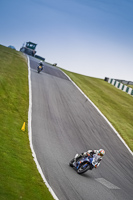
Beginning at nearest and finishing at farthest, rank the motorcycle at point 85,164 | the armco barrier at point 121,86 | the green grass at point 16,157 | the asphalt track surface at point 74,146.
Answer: the green grass at point 16,157 → the asphalt track surface at point 74,146 → the motorcycle at point 85,164 → the armco barrier at point 121,86

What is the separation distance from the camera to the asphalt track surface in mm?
11648

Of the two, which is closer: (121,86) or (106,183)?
(106,183)

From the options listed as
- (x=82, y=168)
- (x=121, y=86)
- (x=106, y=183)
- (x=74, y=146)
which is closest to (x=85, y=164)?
(x=82, y=168)

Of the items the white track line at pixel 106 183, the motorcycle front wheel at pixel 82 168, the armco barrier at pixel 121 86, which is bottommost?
the white track line at pixel 106 183

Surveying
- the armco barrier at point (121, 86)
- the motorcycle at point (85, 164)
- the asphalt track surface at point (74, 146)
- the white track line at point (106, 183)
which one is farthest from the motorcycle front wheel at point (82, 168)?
the armco barrier at point (121, 86)

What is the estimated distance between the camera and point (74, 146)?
16594mm

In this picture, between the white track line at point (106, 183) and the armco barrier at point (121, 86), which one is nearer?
the white track line at point (106, 183)

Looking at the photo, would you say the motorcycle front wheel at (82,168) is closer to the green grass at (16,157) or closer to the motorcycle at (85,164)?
the motorcycle at (85,164)

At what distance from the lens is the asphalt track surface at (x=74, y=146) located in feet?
38.2

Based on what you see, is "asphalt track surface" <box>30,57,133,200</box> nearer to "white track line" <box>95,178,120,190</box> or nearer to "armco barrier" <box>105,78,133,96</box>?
"white track line" <box>95,178,120,190</box>

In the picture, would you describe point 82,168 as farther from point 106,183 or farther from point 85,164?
point 106,183

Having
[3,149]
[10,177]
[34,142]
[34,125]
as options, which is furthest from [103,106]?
[10,177]

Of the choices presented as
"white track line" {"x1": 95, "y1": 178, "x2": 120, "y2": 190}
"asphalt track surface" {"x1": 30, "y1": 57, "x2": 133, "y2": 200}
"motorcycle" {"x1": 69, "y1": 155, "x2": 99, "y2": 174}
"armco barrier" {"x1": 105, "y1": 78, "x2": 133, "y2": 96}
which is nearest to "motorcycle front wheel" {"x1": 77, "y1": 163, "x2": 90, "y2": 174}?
"motorcycle" {"x1": 69, "y1": 155, "x2": 99, "y2": 174}

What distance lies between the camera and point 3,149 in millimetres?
11922
